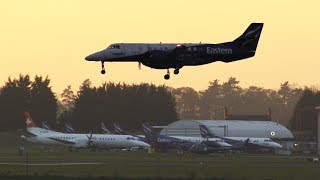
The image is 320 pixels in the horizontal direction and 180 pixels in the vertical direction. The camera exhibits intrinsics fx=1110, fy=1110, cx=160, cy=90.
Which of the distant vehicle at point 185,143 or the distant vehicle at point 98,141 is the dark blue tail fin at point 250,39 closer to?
the distant vehicle at point 185,143

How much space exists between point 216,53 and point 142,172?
22102 mm

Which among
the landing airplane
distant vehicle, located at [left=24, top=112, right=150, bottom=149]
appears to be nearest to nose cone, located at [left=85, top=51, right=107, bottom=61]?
the landing airplane

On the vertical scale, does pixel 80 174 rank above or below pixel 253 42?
below

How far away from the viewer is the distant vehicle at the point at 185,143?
568ft

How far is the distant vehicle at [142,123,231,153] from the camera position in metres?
173

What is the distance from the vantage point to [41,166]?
116 meters

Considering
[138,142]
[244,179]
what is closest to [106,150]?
[138,142]

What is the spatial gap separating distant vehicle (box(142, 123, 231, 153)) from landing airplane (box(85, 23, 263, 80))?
83619 mm

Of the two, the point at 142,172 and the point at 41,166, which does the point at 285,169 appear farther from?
the point at 41,166

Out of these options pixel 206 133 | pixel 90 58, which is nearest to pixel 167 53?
pixel 90 58

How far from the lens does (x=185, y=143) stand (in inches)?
7116

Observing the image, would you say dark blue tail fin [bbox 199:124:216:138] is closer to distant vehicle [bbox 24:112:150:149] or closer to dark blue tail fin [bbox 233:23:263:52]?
distant vehicle [bbox 24:112:150:149]

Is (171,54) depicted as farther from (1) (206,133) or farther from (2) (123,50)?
(1) (206,133)

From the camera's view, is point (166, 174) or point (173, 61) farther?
point (166, 174)
